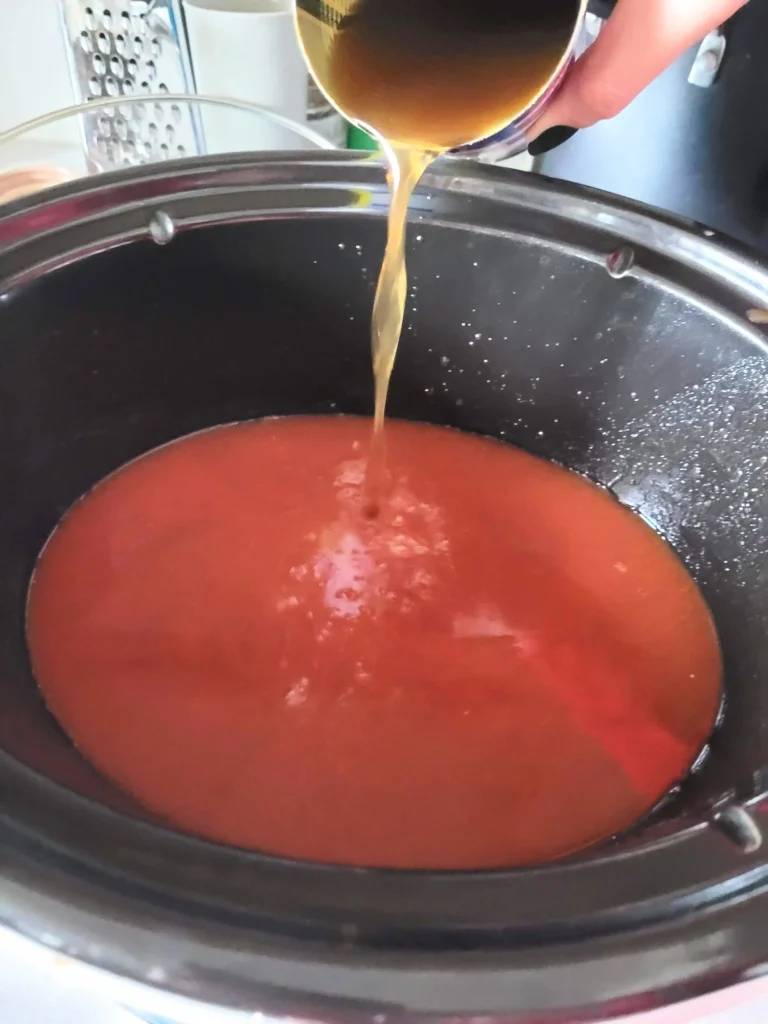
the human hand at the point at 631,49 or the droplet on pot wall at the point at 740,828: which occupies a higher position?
the human hand at the point at 631,49

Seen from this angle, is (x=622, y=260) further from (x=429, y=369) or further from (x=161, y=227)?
(x=161, y=227)

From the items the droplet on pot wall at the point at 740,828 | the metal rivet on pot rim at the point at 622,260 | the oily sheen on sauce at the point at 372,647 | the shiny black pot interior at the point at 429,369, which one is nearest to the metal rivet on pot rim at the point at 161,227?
the shiny black pot interior at the point at 429,369

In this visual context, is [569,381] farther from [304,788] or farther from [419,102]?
[304,788]

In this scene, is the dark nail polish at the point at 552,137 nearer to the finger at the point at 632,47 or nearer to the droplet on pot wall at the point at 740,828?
the finger at the point at 632,47

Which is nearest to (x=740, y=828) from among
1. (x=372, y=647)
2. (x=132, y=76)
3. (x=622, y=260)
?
(x=372, y=647)

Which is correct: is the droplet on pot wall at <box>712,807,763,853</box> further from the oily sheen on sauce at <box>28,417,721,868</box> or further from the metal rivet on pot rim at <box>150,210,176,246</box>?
the metal rivet on pot rim at <box>150,210,176,246</box>

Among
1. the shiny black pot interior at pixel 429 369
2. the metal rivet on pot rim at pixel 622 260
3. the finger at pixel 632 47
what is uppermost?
the finger at pixel 632 47

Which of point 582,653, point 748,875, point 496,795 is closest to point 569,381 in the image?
point 582,653
